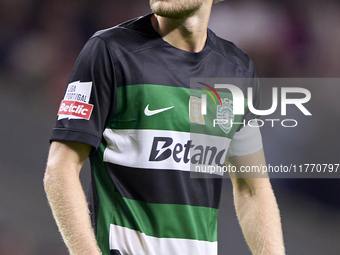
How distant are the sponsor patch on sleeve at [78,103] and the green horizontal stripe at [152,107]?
11 centimetres

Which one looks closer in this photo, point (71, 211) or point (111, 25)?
point (71, 211)

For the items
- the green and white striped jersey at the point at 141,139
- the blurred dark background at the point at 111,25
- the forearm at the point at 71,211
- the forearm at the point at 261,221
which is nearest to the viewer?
the forearm at the point at 71,211

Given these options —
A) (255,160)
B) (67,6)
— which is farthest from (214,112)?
(67,6)

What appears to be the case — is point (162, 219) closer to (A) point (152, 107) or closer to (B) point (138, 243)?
(B) point (138, 243)

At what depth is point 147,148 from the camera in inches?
60.8

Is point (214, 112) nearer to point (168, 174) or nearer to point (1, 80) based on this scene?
point (168, 174)

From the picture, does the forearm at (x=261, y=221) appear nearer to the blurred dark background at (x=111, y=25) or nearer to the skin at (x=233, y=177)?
the skin at (x=233, y=177)

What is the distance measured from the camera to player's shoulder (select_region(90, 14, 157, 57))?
153cm

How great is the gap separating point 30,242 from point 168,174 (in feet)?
7.69

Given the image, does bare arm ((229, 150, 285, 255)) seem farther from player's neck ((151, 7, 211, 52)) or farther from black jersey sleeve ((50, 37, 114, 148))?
black jersey sleeve ((50, 37, 114, 148))

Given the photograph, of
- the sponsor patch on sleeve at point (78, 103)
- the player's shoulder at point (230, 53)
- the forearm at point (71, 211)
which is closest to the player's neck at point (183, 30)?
the player's shoulder at point (230, 53)

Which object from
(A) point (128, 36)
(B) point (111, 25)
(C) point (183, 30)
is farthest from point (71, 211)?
(B) point (111, 25)

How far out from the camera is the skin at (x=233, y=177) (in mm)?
1368

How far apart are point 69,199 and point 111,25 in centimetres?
258
